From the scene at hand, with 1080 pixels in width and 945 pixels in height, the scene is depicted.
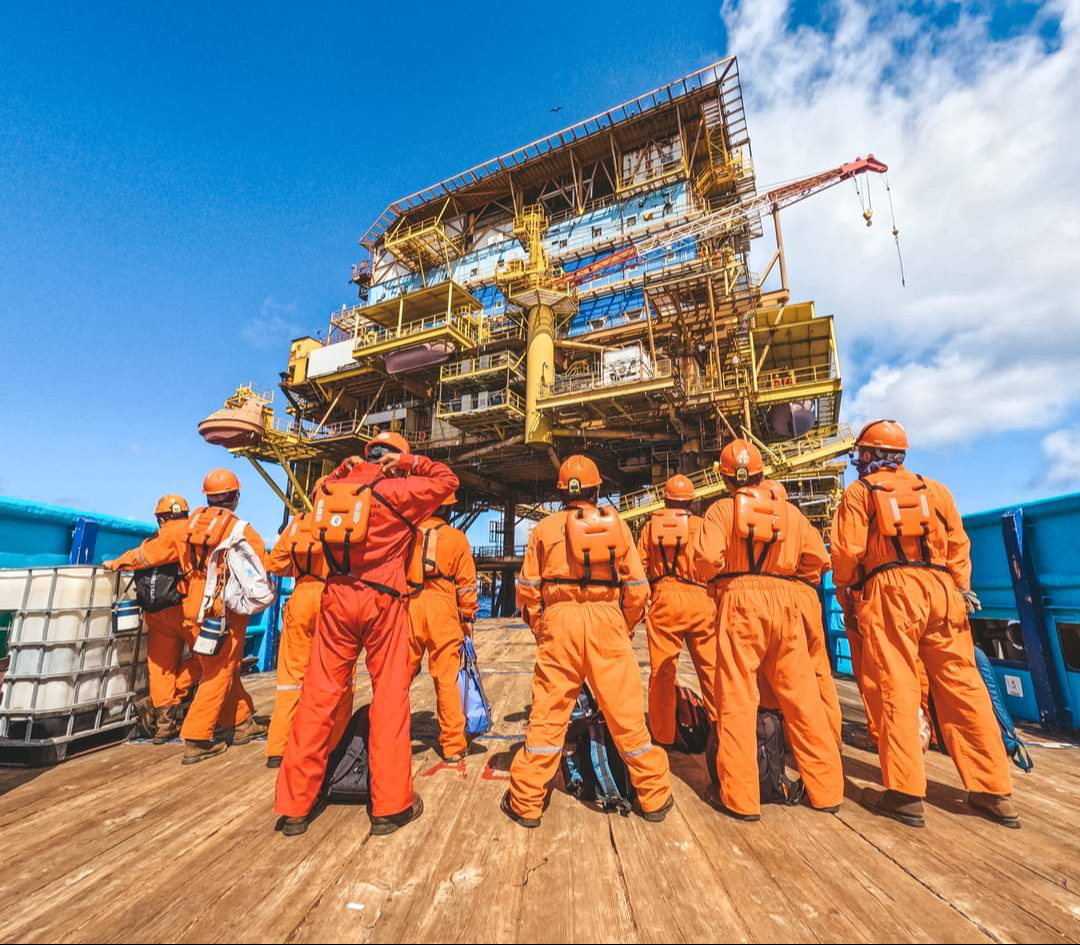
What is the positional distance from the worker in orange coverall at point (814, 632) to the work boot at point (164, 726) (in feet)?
14.8

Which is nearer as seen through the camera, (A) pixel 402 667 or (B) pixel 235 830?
(B) pixel 235 830

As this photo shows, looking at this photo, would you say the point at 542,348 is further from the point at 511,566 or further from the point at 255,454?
the point at 255,454

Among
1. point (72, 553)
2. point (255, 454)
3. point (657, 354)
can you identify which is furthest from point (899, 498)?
point (255, 454)

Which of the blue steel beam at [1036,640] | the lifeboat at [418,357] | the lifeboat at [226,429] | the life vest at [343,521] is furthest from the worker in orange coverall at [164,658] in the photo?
the lifeboat at [418,357]

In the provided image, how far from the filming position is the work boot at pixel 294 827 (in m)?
2.28

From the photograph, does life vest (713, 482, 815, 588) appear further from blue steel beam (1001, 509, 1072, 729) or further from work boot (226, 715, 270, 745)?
work boot (226, 715, 270, 745)

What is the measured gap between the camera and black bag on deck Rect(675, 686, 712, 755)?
11.9ft

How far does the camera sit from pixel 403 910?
169 centimetres

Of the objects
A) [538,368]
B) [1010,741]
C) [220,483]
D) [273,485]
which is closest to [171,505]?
[220,483]

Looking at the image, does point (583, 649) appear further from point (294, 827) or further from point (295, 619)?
point (295, 619)

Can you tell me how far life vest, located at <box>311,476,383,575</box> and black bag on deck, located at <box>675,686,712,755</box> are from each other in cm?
271

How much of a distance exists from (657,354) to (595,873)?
1913cm

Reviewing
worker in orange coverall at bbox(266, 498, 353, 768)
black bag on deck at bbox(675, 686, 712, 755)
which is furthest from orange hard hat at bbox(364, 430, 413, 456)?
black bag on deck at bbox(675, 686, 712, 755)

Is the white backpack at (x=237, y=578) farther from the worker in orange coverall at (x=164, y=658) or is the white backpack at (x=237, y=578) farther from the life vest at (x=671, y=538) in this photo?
the life vest at (x=671, y=538)
